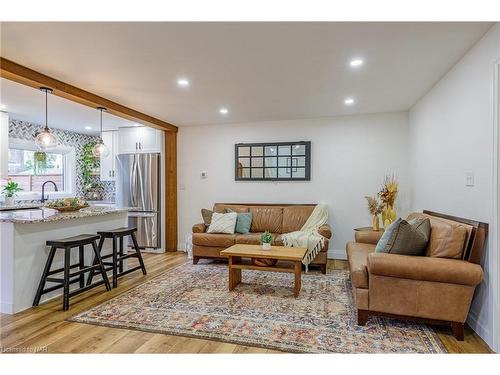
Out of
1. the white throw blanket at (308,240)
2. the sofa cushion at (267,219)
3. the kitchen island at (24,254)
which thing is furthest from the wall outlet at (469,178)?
the kitchen island at (24,254)

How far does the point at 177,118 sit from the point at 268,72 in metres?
2.50

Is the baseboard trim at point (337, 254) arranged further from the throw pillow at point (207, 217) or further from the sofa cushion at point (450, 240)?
the sofa cushion at point (450, 240)

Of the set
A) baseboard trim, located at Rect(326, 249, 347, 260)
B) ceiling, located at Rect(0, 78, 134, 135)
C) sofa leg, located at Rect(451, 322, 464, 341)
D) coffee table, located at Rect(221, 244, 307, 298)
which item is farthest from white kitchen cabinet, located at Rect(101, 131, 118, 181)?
sofa leg, located at Rect(451, 322, 464, 341)

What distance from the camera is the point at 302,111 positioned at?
4.67m

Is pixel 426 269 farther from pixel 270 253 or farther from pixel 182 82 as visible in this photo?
pixel 182 82

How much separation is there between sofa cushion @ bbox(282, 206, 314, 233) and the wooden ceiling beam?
276 cm

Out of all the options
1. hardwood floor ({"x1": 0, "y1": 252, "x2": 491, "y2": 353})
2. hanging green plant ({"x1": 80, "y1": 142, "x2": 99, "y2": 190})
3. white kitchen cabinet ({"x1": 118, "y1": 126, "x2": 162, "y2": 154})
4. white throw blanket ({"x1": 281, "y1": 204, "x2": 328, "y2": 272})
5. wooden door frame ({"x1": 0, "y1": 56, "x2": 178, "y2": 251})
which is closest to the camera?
hardwood floor ({"x1": 0, "y1": 252, "x2": 491, "y2": 353})

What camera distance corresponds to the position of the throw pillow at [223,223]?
4.68m

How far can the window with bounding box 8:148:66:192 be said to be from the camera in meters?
5.66

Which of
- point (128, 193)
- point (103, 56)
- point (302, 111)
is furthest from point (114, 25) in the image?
point (128, 193)

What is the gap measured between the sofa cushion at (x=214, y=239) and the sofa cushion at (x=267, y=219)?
60cm

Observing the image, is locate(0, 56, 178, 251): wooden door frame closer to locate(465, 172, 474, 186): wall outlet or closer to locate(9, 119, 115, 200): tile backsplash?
locate(9, 119, 115, 200): tile backsplash

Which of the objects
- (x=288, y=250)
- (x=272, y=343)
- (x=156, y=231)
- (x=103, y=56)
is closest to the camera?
(x=272, y=343)

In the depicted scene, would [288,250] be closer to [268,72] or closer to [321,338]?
[321,338]
